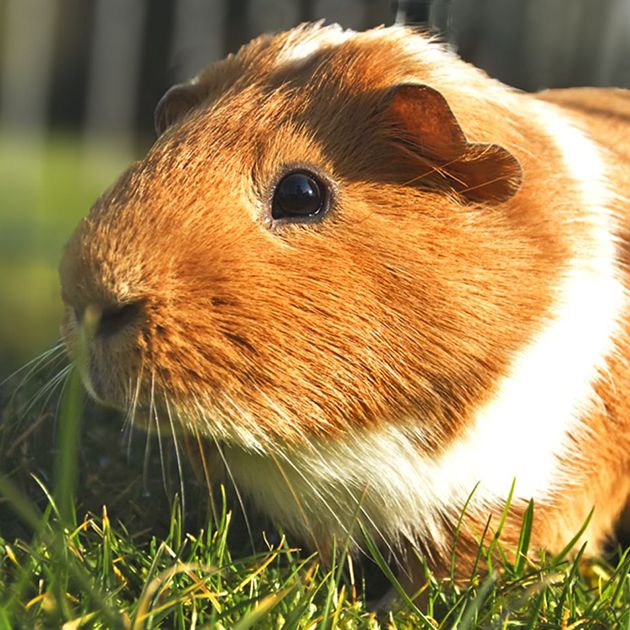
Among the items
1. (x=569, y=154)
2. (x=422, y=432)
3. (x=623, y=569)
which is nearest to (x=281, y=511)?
(x=422, y=432)

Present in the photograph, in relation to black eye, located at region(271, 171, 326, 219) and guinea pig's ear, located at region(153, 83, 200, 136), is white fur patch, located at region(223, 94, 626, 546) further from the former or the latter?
guinea pig's ear, located at region(153, 83, 200, 136)

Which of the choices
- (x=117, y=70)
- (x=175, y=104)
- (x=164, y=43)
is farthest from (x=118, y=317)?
(x=164, y=43)

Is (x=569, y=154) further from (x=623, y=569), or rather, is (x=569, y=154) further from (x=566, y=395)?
(x=623, y=569)

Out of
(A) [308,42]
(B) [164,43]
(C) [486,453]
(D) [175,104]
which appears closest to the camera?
(C) [486,453]

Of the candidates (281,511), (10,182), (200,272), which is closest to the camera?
(200,272)

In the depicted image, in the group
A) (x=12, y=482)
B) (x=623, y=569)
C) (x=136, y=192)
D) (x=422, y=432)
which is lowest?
(x=12, y=482)

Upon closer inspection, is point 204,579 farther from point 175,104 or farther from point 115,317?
point 175,104

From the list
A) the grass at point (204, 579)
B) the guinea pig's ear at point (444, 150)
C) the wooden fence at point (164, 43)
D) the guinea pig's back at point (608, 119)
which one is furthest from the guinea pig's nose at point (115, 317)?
the wooden fence at point (164, 43)
